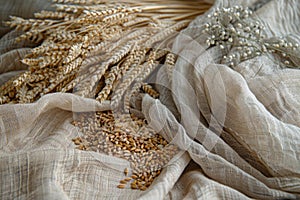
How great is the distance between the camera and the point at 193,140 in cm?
87

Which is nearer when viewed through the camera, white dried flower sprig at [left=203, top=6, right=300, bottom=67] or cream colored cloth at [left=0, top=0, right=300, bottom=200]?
cream colored cloth at [left=0, top=0, right=300, bottom=200]

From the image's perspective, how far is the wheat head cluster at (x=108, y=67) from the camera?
0.87m

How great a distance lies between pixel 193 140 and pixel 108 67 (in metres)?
0.27

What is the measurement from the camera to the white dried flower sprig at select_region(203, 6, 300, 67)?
1007 millimetres

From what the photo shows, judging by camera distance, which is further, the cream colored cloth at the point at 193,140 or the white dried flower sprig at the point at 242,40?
the white dried flower sprig at the point at 242,40

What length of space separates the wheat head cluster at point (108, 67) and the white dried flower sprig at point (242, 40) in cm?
11

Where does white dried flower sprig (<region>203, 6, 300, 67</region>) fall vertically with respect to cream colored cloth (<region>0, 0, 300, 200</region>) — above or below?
above

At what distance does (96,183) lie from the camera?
0.81 m

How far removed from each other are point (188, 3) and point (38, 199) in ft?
2.42

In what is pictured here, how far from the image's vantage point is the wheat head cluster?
0.87 meters

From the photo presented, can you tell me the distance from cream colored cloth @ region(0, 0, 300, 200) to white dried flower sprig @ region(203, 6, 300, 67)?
31 millimetres

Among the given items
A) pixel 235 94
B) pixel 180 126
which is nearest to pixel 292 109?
pixel 235 94

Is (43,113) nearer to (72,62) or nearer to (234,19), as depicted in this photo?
(72,62)

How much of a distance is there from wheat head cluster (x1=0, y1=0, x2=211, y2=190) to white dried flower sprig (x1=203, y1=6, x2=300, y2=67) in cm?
11
